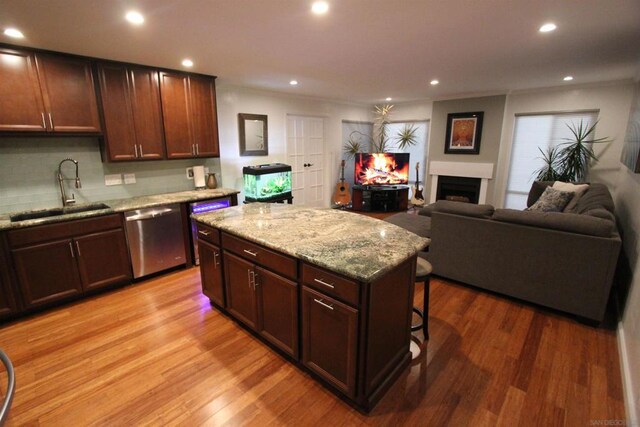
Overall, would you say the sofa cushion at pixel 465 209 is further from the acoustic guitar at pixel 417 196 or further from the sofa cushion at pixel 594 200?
the acoustic guitar at pixel 417 196

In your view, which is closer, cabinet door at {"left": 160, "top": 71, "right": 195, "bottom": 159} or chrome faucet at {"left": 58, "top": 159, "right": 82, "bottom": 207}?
chrome faucet at {"left": 58, "top": 159, "right": 82, "bottom": 207}

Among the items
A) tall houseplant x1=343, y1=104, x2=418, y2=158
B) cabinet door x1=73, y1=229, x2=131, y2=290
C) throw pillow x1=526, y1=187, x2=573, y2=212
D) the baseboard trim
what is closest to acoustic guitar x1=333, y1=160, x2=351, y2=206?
tall houseplant x1=343, y1=104, x2=418, y2=158

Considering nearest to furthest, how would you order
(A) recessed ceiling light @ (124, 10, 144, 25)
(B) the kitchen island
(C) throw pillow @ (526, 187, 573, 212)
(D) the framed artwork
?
(B) the kitchen island
(A) recessed ceiling light @ (124, 10, 144, 25)
(C) throw pillow @ (526, 187, 573, 212)
(D) the framed artwork

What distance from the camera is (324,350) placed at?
176 centimetres

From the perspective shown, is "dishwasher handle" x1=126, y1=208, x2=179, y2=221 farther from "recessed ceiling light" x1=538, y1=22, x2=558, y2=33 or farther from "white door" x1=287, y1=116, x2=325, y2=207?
"recessed ceiling light" x1=538, y1=22, x2=558, y2=33

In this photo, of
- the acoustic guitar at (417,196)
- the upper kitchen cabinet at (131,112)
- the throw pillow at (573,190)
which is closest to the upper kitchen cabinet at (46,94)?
the upper kitchen cabinet at (131,112)

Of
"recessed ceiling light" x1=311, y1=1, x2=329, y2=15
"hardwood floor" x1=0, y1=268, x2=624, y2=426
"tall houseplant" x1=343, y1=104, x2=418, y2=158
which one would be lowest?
"hardwood floor" x1=0, y1=268, x2=624, y2=426

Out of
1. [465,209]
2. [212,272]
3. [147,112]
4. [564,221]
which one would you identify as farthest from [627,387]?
[147,112]

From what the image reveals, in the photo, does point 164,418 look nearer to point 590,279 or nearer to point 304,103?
point 590,279

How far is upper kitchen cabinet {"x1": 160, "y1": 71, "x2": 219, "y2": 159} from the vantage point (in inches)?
137

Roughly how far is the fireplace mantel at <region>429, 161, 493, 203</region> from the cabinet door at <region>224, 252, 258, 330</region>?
5034 mm

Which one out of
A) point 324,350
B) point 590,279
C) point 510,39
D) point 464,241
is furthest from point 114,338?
point 510,39

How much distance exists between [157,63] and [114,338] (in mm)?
2740

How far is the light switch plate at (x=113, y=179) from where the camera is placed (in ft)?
11.1
